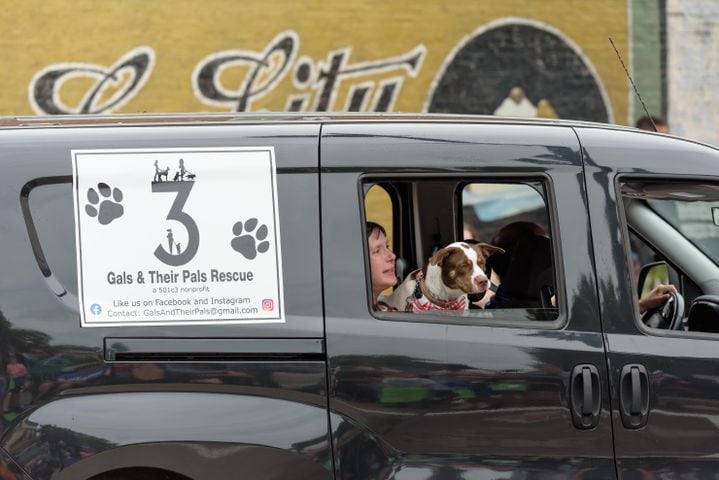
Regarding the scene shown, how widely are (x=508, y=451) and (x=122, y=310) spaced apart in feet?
4.12

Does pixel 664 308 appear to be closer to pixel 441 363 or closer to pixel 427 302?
pixel 427 302

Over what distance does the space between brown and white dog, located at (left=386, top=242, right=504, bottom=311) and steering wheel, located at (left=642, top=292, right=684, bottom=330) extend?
616 millimetres

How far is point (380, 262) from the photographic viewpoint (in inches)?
162

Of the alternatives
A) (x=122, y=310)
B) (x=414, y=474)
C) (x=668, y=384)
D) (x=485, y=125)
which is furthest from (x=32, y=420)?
(x=668, y=384)

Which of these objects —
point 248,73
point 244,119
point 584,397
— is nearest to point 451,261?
point 584,397

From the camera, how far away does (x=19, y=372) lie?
3414 millimetres

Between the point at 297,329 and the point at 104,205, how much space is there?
27.4 inches

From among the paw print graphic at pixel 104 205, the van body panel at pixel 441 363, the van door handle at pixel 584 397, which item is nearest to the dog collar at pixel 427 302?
the van body panel at pixel 441 363

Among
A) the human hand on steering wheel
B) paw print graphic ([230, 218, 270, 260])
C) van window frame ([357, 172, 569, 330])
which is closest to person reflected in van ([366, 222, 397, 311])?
van window frame ([357, 172, 569, 330])

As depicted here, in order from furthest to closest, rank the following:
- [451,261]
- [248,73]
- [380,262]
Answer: [248,73] → [451,261] → [380,262]

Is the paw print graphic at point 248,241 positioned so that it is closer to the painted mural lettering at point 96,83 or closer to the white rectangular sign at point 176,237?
the white rectangular sign at point 176,237

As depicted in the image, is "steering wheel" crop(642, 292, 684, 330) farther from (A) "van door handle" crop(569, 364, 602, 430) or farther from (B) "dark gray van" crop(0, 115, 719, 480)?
(A) "van door handle" crop(569, 364, 602, 430)

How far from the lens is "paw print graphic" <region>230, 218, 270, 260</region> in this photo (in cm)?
356

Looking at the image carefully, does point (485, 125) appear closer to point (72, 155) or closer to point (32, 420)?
point (72, 155)
